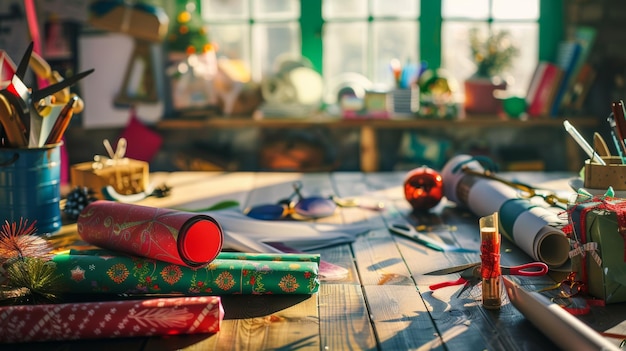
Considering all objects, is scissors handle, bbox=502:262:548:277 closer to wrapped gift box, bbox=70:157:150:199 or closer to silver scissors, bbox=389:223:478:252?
silver scissors, bbox=389:223:478:252

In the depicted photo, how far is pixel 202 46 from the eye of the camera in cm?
403

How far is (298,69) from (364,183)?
5.59ft

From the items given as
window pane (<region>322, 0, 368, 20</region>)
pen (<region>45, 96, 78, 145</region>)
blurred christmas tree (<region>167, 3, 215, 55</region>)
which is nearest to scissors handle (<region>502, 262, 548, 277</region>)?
pen (<region>45, 96, 78, 145</region>)

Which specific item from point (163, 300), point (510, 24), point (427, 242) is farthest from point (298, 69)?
point (163, 300)

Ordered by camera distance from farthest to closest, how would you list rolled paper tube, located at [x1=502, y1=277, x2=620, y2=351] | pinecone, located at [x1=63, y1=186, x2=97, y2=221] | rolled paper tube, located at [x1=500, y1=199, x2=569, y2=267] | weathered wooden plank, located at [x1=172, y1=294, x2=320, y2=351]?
pinecone, located at [x1=63, y1=186, x2=97, y2=221] < rolled paper tube, located at [x1=500, y1=199, x2=569, y2=267] < weathered wooden plank, located at [x1=172, y1=294, x2=320, y2=351] < rolled paper tube, located at [x1=502, y1=277, x2=620, y2=351]

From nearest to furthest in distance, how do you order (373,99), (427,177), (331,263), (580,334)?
(580,334) < (331,263) < (427,177) < (373,99)

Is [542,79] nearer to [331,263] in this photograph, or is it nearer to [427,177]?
[427,177]

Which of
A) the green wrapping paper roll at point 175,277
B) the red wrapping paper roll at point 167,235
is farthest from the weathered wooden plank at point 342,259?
the red wrapping paper roll at point 167,235

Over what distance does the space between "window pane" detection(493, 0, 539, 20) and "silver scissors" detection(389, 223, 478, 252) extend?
105 inches

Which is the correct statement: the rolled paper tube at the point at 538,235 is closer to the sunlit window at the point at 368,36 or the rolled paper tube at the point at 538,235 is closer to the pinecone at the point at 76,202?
the pinecone at the point at 76,202

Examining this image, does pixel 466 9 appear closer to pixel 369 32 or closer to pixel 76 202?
pixel 369 32

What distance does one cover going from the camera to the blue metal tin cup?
1626mm

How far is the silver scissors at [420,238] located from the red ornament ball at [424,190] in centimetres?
15

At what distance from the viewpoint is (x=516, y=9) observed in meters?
4.17
